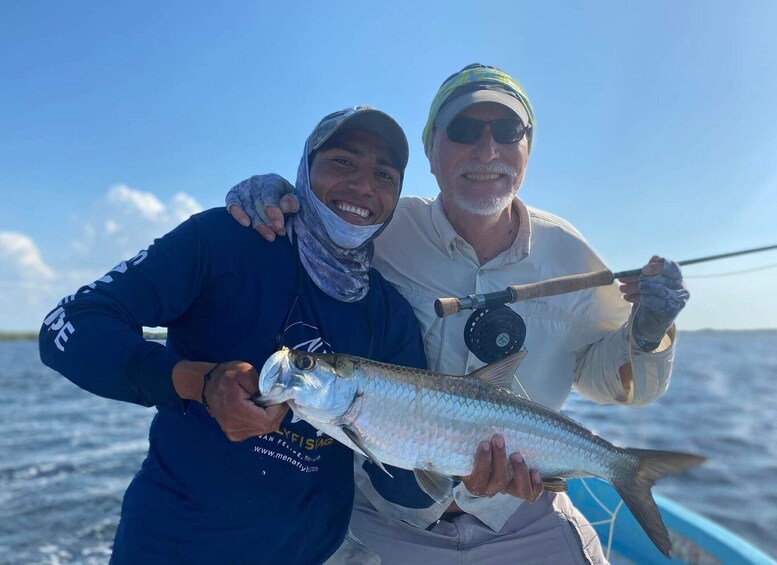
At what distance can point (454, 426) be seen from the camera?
112 inches

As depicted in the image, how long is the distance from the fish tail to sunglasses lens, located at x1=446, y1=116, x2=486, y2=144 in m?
2.34

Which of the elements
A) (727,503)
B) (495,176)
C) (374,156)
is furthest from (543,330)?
(727,503)

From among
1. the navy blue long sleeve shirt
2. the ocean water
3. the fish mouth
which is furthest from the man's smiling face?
the ocean water

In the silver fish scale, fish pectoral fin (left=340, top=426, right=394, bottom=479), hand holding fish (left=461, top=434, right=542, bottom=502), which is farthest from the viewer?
hand holding fish (left=461, top=434, right=542, bottom=502)

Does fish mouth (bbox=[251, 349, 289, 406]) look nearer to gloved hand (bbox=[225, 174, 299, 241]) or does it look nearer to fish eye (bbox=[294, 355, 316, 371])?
fish eye (bbox=[294, 355, 316, 371])

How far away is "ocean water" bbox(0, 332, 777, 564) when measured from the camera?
24.0 feet

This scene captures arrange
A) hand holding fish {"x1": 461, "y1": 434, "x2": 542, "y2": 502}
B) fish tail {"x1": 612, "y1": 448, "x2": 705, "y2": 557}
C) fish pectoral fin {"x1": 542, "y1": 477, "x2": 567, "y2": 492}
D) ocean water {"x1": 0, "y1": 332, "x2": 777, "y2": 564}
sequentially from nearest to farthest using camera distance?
hand holding fish {"x1": 461, "y1": 434, "x2": 542, "y2": 502}
fish pectoral fin {"x1": 542, "y1": 477, "x2": 567, "y2": 492}
fish tail {"x1": 612, "y1": 448, "x2": 705, "y2": 557}
ocean water {"x1": 0, "y1": 332, "x2": 777, "y2": 564}

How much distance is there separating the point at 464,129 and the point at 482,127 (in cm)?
13

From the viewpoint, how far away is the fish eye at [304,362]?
8.07 feet

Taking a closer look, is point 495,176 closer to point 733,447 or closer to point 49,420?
point 733,447

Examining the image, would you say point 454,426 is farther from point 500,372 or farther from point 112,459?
point 112,459

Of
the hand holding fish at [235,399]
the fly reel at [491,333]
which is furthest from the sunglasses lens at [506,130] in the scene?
the hand holding fish at [235,399]

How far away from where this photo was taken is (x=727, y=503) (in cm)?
876

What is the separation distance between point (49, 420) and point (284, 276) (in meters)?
14.1
